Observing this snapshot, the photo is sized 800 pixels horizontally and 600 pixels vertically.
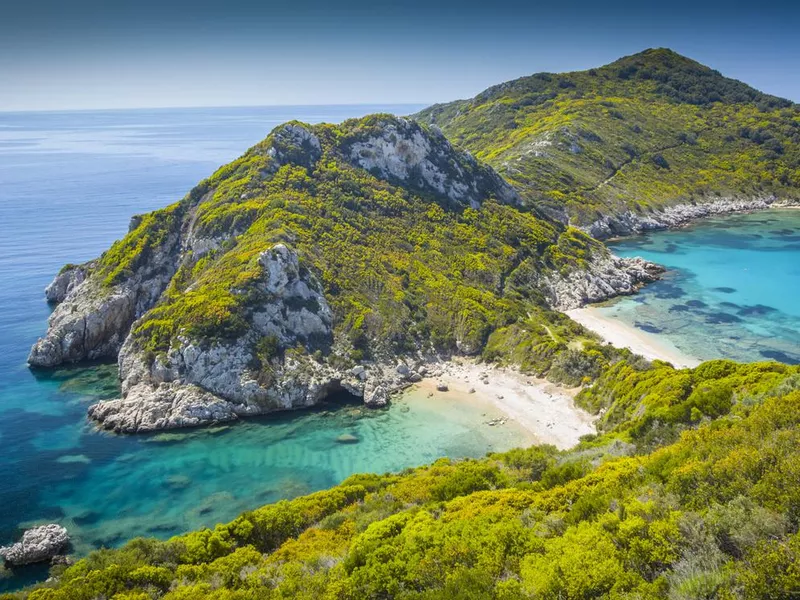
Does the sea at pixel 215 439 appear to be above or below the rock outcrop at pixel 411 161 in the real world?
below

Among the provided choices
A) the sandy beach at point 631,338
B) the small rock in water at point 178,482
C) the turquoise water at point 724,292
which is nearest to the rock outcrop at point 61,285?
the small rock in water at point 178,482

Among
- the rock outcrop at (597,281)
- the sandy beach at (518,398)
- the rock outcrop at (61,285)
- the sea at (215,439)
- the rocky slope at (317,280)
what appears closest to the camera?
the sea at (215,439)

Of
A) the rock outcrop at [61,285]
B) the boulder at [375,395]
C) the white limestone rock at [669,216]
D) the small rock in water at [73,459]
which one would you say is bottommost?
the small rock in water at [73,459]

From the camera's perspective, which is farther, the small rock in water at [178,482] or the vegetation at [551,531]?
the small rock in water at [178,482]

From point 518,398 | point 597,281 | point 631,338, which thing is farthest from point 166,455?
point 597,281

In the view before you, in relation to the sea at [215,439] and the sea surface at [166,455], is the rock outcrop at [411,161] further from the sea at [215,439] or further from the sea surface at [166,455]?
the sea surface at [166,455]

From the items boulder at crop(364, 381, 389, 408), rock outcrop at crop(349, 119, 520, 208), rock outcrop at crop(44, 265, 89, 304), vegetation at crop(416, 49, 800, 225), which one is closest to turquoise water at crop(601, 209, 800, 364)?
vegetation at crop(416, 49, 800, 225)

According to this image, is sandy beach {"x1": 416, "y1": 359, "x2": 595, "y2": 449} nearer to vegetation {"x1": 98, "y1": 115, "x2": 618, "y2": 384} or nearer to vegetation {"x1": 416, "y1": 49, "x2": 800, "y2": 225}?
vegetation {"x1": 98, "y1": 115, "x2": 618, "y2": 384}

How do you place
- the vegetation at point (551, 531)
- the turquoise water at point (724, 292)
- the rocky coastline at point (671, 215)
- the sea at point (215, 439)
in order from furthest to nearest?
the rocky coastline at point (671, 215) → the turquoise water at point (724, 292) → the sea at point (215, 439) → the vegetation at point (551, 531)
